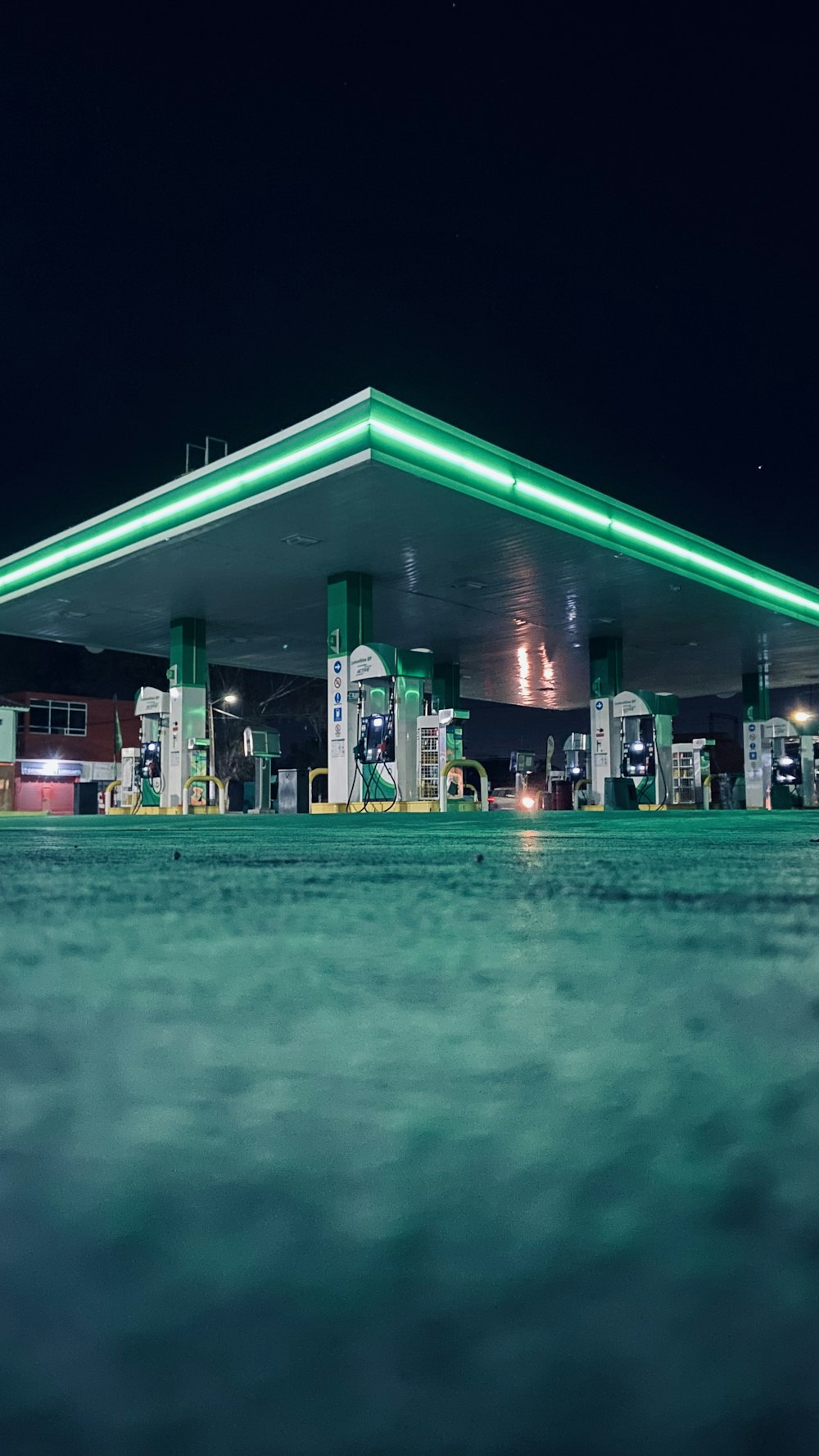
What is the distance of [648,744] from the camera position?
21.5 metres

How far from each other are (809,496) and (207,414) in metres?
17.2

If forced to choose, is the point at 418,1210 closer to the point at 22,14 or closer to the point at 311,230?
the point at 22,14

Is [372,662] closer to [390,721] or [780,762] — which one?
[390,721]

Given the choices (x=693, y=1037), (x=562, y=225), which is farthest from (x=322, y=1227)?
(x=562, y=225)

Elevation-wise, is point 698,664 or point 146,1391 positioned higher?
point 698,664

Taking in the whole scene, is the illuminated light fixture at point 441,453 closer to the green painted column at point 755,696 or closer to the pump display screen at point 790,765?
the pump display screen at point 790,765

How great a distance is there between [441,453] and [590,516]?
3.44 meters

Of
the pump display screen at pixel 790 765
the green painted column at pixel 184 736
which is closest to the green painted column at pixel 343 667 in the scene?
the green painted column at pixel 184 736

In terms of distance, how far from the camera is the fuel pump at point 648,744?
70.1 ft

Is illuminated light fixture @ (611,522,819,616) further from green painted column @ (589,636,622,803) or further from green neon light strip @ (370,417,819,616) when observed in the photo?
green painted column @ (589,636,622,803)

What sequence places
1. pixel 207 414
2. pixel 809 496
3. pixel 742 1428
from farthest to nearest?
pixel 809 496, pixel 207 414, pixel 742 1428

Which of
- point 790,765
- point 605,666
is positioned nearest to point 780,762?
point 790,765

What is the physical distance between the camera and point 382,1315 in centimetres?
29

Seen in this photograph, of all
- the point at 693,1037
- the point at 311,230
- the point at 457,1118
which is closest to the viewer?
the point at 457,1118
